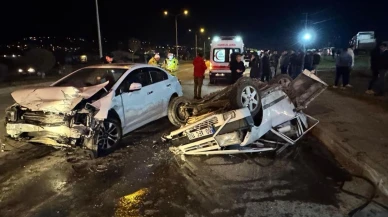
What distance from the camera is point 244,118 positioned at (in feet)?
18.7

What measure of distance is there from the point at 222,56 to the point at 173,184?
1396cm

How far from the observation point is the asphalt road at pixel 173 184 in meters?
4.21

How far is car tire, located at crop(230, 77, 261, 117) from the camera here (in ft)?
19.6

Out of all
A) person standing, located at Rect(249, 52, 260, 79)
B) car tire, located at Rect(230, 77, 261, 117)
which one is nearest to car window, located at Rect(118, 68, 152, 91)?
car tire, located at Rect(230, 77, 261, 117)

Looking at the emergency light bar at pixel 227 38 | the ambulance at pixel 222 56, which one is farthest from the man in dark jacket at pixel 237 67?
the emergency light bar at pixel 227 38

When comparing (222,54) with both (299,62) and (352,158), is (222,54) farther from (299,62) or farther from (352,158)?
(352,158)

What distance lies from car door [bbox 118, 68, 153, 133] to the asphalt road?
0.66 m

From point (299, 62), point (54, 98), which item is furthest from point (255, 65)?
point (54, 98)

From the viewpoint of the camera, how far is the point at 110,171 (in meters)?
5.58

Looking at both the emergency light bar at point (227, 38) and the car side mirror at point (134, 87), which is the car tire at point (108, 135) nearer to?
the car side mirror at point (134, 87)

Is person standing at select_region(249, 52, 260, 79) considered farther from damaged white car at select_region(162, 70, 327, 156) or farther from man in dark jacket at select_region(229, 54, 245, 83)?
damaged white car at select_region(162, 70, 327, 156)

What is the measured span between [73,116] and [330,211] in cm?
424

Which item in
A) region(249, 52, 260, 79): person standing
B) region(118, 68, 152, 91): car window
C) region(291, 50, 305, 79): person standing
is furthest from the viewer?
region(291, 50, 305, 79): person standing

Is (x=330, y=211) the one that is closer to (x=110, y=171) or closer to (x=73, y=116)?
(x=110, y=171)
